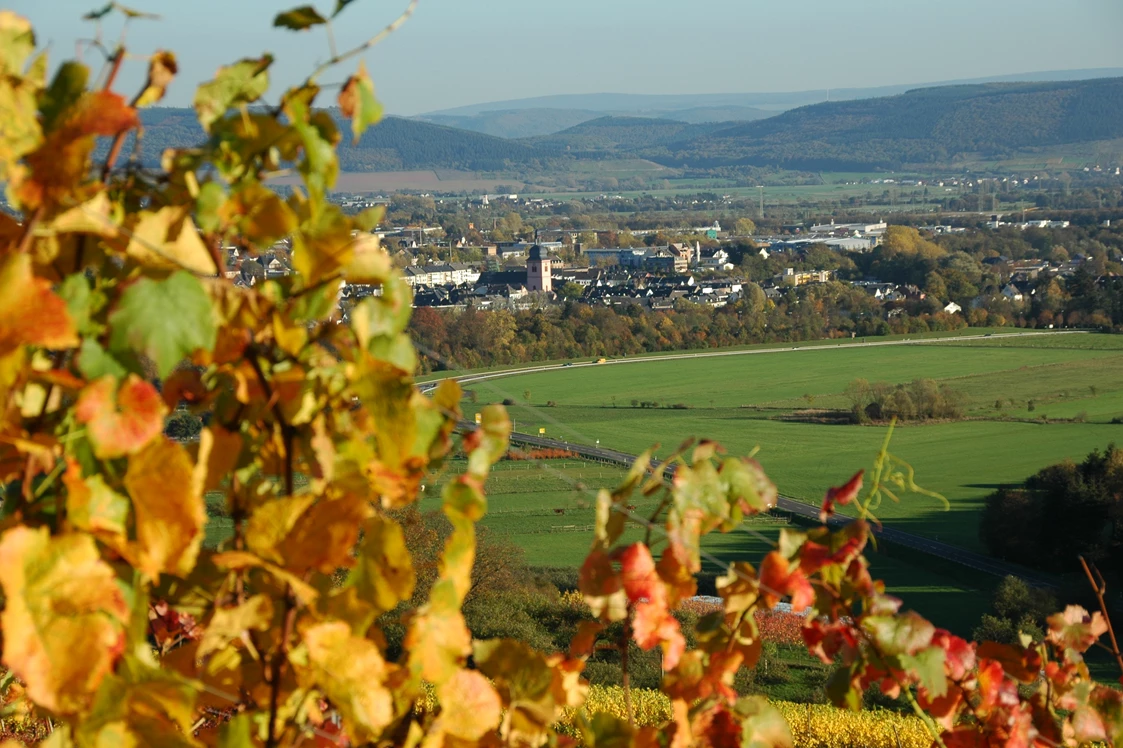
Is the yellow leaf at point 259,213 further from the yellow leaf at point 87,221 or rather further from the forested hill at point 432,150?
the forested hill at point 432,150

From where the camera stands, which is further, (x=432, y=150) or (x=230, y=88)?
(x=432, y=150)

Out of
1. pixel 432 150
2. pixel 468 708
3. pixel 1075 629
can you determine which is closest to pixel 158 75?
pixel 468 708

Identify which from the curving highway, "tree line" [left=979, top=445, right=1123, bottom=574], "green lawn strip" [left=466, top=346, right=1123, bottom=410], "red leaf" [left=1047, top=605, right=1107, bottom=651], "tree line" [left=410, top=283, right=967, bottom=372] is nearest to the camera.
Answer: "red leaf" [left=1047, top=605, right=1107, bottom=651]

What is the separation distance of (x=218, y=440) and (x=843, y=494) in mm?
784

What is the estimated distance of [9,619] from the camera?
25.7 inches

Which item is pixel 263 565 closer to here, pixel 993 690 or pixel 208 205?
pixel 208 205

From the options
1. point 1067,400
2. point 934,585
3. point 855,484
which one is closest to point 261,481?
point 855,484

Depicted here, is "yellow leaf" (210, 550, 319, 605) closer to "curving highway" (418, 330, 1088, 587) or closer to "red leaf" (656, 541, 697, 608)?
"red leaf" (656, 541, 697, 608)

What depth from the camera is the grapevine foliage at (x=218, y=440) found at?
72cm

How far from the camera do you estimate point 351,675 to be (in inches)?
32.6

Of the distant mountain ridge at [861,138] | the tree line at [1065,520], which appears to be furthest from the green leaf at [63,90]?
the distant mountain ridge at [861,138]

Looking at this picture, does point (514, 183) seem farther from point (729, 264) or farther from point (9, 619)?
point (9, 619)

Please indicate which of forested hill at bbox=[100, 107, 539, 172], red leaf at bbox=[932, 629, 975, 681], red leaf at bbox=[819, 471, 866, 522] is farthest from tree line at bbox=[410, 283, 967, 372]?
forested hill at bbox=[100, 107, 539, 172]

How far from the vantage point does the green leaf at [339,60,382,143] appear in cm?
90
